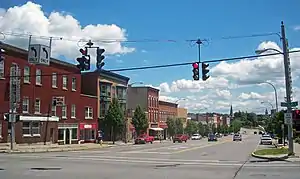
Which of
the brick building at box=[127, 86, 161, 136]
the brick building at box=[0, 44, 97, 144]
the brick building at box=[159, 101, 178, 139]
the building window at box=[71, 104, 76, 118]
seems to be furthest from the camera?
the brick building at box=[159, 101, 178, 139]

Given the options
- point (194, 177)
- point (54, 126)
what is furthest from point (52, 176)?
point (54, 126)

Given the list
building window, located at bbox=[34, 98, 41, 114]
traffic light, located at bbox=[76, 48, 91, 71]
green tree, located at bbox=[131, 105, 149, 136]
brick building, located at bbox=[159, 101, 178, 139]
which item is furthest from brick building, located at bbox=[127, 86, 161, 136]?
traffic light, located at bbox=[76, 48, 91, 71]

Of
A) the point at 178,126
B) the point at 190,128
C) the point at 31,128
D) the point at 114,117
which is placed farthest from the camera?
the point at 190,128

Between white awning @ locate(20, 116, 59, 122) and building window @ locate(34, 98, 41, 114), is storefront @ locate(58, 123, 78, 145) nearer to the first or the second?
white awning @ locate(20, 116, 59, 122)

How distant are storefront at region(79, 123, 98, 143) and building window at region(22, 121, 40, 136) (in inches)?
446

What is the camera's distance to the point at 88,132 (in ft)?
218

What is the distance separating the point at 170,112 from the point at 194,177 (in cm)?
9952

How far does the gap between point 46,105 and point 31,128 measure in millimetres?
4252

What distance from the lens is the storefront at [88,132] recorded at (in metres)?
63.7

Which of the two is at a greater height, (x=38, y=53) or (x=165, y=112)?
(x=38, y=53)

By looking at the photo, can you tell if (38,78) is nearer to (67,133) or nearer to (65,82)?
(65,82)

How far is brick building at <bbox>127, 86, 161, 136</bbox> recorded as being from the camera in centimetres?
9878

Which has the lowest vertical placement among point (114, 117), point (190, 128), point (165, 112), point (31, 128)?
point (190, 128)

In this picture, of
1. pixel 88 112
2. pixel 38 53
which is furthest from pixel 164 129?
pixel 38 53
